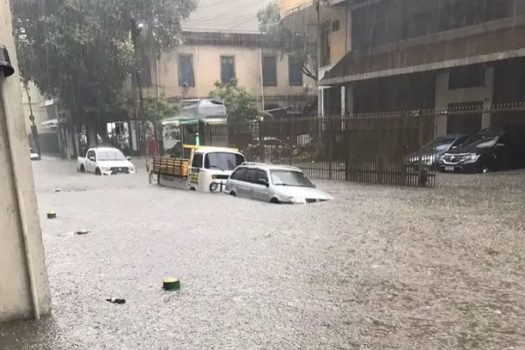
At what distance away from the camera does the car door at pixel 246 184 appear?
13.4m

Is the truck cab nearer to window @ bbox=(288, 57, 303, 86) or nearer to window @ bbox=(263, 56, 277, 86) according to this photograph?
window @ bbox=(263, 56, 277, 86)

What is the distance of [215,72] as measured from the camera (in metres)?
38.6

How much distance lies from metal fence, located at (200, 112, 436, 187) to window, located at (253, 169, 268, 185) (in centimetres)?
446

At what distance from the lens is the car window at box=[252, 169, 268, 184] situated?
1307 centimetres

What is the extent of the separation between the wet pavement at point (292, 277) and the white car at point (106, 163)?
40.2ft

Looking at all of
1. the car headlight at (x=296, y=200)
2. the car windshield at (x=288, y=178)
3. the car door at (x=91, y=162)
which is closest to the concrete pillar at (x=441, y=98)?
the car windshield at (x=288, y=178)

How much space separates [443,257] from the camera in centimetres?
691

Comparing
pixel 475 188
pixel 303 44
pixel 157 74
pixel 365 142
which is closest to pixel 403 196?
pixel 475 188

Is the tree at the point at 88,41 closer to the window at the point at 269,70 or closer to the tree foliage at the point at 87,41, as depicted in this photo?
the tree foliage at the point at 87,41

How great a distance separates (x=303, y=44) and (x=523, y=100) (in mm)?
18209

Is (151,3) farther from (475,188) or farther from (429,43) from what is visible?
(475,188)

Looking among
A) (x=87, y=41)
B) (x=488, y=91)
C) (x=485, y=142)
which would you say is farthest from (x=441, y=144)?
(x=87, y=41)

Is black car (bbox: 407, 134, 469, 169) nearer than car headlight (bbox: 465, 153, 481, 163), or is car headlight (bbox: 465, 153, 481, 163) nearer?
car headlight (bbox: 465, 153, 481, 163)

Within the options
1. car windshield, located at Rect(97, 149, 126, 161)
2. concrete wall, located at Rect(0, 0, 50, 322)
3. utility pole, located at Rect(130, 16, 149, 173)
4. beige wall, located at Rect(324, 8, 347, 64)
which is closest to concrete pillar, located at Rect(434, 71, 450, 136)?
beige wall, located at Rect(324, 8, 347, 64)
